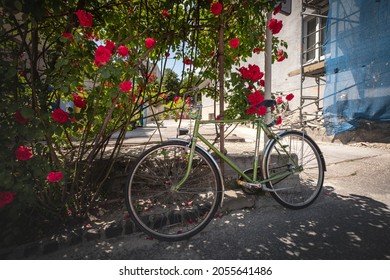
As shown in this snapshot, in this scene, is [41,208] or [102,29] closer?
[41,208]

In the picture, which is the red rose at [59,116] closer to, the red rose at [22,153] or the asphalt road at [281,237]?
the red rose at [22,153]

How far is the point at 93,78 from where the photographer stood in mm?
2307

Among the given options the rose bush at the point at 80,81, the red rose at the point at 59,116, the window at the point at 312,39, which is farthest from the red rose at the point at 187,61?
the window at the point at 312,39

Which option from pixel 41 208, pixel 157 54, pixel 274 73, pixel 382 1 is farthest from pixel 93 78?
pixel 274 73

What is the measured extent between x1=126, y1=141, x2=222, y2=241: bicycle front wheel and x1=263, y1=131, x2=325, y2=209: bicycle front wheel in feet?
2.51

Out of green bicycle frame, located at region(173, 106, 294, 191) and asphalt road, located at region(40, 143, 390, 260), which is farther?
green bicycle frame, located at region(173, 106, 294, 191)

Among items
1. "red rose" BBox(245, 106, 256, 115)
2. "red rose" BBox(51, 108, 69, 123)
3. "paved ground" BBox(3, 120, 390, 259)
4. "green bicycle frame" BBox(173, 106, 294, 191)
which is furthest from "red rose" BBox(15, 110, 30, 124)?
"red rose" BBox(245, 106, 256, 115)

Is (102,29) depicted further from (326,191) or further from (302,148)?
(326,191)

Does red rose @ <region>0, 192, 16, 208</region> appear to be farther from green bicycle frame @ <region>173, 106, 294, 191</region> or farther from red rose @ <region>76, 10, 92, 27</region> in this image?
red rose @ <region>76, 10, 92, 27</region>

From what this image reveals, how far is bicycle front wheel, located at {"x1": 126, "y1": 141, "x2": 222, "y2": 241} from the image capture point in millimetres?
2133

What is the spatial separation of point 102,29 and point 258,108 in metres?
2.33

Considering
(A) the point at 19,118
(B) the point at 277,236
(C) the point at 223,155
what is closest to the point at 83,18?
(A) the point at 19,118
